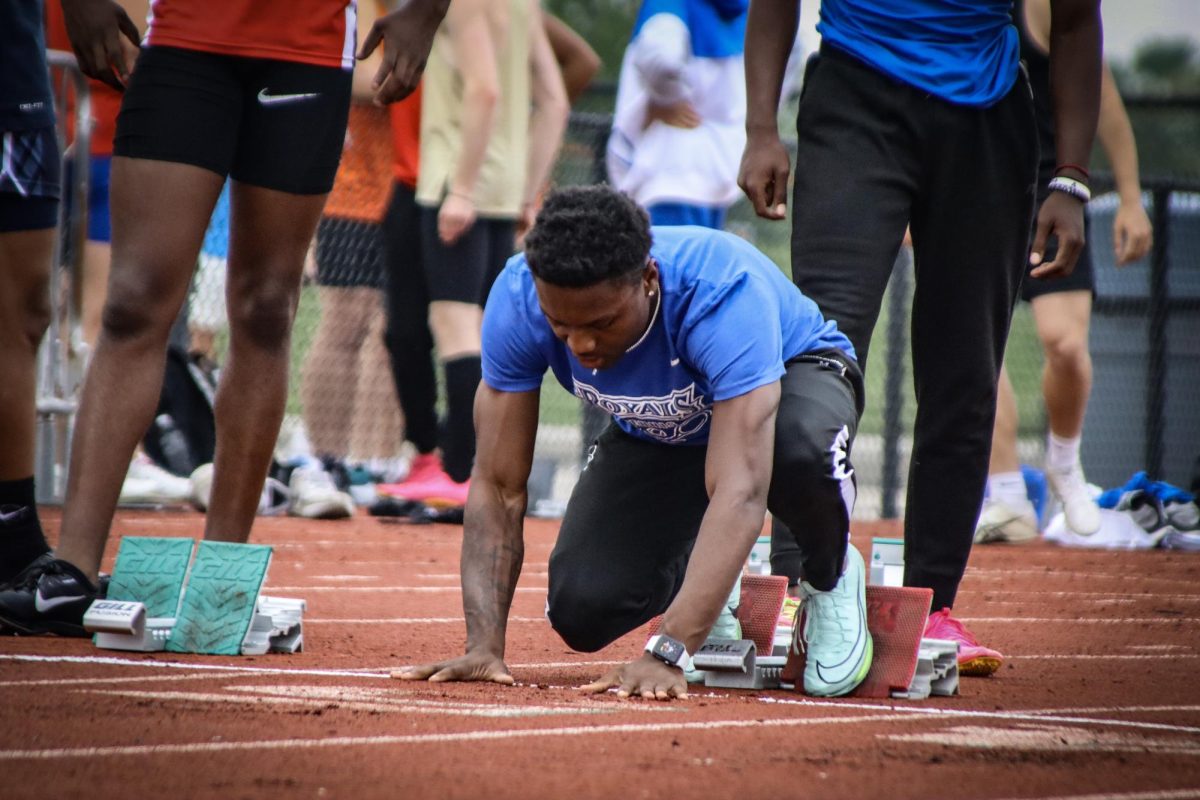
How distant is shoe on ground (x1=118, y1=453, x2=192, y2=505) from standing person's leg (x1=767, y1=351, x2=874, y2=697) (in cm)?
438

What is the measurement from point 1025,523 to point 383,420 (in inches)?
133

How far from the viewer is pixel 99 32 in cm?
399

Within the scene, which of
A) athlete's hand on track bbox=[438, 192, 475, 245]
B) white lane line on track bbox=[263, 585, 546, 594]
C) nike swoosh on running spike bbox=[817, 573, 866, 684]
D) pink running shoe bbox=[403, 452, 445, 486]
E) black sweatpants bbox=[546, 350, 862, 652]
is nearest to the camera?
nike swoosh on running spike bbox=[817, 573, 866, 684]

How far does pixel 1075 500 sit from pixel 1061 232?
13.2 feet

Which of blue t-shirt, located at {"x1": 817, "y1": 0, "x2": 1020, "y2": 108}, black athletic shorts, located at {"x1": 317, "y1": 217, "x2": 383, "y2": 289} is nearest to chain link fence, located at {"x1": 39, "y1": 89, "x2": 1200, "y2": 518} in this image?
black athletic shorts, located at {"x1": 317, "y1": 217, "x2": 383, "y2": 289}

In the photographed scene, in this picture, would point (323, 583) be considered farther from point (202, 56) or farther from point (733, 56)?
point (733, 56)

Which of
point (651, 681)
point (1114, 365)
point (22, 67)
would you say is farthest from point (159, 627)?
point (1114, 365)

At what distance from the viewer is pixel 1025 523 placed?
760 cm

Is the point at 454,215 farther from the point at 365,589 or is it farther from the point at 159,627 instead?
the point at 159,627

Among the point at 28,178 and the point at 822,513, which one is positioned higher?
the point at 28,178

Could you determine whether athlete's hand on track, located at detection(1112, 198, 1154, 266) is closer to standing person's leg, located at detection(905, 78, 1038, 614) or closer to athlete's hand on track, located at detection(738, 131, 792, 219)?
standing person's leg, located at detection(905, 78, 1038, 614)

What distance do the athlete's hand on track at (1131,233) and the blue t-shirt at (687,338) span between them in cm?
352

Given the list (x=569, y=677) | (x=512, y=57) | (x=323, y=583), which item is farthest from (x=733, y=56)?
(x=569, y=677)

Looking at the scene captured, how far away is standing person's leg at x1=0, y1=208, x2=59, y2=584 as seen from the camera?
13.5 ft
